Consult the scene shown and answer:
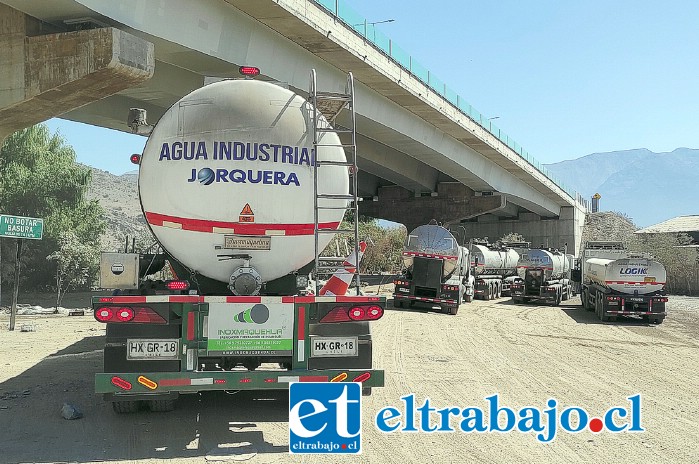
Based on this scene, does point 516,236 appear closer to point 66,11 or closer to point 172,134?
point 66,11

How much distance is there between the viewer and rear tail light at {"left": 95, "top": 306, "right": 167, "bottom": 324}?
646 centimetres

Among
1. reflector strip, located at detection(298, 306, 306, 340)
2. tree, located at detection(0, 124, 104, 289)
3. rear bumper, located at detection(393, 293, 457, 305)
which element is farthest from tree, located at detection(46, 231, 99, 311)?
reflector strip, located at detection(298, 306, 306, 340)

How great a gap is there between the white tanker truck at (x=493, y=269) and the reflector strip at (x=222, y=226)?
26.3m

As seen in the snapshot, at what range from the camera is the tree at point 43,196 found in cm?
2745

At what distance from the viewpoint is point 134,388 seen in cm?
642

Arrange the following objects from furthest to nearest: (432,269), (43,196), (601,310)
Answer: (43,196) → (432,269) → (601,310)

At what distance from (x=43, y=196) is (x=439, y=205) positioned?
916 inches

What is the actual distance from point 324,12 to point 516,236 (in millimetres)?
42080

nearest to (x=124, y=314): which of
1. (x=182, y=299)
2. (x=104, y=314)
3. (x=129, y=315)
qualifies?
(x=129, y=315)

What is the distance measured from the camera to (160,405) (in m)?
7.64

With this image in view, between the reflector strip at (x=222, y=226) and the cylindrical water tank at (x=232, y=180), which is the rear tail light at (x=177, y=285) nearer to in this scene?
the cylindrical water tank at (x=232, y=180)

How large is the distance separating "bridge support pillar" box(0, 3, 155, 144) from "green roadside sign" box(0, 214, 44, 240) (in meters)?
2.29

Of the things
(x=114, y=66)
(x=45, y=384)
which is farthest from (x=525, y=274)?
(x=45, y=384)

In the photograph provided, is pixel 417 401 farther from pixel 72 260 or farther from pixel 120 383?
pixel 72 260
